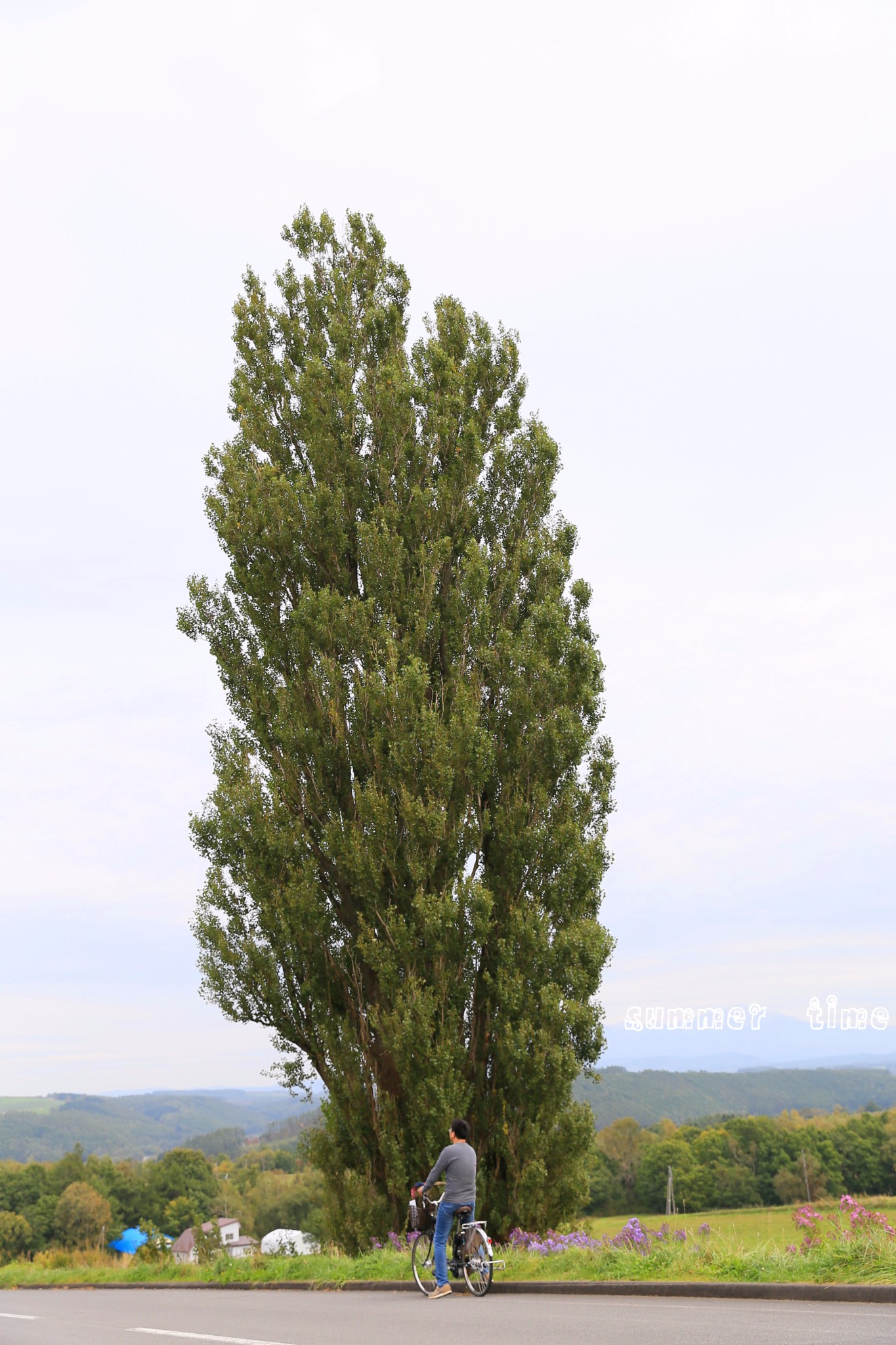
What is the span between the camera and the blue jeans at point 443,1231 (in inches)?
411

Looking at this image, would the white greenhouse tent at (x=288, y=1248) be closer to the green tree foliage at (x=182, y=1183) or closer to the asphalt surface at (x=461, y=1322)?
the asphalt surface at (x=461, y=1322)

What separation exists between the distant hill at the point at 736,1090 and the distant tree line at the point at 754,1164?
242 ft

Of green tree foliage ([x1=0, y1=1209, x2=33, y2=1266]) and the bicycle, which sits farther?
green tree foliage ([x1=0, y1=1209, x2=33, y2=1266])

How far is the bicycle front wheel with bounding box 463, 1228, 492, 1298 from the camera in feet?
34.0

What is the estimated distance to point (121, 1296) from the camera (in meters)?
15.4

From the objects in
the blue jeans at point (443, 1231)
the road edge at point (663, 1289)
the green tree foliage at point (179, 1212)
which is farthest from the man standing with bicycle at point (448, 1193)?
the green tree foliage at point (179, 1212)

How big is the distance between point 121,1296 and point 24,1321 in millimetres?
3933

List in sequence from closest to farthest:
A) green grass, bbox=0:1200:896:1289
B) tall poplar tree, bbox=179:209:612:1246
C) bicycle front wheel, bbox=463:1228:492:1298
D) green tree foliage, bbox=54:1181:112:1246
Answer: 1. green grass, bbox=0:1200:896:1289
2. bicycle front wheel, bbox=463:1228:492:1298
3. tall poplar tree, bbox=179:209:612:1246
4. green tree foliage, bbox=54:1181:112:1246

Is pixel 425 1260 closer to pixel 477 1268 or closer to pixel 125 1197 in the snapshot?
pixel 477 1268

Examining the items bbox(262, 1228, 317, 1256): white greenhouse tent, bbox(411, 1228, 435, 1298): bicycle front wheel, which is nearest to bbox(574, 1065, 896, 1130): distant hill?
bbox(262, 1228, 317, 1256): white greenhouse tent

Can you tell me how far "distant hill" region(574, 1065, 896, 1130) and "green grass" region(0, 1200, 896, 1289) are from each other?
Answer: 444 ft

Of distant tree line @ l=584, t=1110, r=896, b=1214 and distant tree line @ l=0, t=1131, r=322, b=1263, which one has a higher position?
distant tree line @ l=584, t=1110, r=896, b=1214

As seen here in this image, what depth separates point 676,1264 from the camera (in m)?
10.1

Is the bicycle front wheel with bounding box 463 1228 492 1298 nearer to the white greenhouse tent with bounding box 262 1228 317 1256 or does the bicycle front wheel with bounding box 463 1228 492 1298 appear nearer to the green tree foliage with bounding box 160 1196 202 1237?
the white greenhouse tent with bounding box 262 1228 317 1256
